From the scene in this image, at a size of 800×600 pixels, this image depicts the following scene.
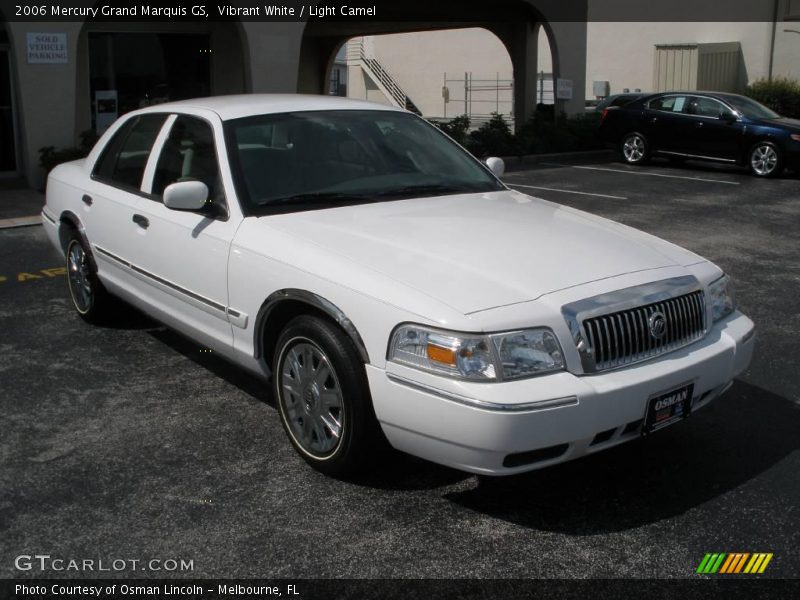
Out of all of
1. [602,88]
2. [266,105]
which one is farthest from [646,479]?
[602,88]

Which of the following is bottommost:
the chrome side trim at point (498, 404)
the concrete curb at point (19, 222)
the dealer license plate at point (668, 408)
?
the concrete curb at point (19, 222)

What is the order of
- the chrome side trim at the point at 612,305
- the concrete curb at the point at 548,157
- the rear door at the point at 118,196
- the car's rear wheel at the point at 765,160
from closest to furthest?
the chrome side trim at the point at 612,305
the rear door at the point at 118,196
the car's rear wheel at the point at 765,160
the concrete curb at the point at 548,157

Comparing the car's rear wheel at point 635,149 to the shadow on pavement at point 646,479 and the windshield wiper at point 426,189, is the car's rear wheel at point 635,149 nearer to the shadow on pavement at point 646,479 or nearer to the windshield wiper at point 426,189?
the windshield wiper at point 426,189

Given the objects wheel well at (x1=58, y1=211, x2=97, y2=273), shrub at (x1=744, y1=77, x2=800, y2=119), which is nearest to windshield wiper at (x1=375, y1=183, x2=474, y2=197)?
wheel well at (x1=58, y1=211, x2=97, y2=273)

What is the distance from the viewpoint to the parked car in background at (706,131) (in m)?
16.8

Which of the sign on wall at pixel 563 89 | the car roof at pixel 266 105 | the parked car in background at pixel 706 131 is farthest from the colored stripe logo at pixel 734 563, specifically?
the sign on wall at pixel 563 89

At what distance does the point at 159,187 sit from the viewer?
547cm

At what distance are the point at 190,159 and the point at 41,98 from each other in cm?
1008

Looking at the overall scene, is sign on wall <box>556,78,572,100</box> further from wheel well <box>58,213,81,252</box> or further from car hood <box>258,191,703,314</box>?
car hood <box>258,191,703,314</box>

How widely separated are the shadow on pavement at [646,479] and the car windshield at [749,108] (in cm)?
1369

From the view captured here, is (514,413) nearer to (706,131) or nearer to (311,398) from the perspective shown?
(311,398)

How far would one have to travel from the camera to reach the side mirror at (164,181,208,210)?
15.4ft

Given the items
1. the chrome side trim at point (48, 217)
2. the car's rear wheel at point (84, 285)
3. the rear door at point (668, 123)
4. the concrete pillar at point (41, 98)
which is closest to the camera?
the car's rear wheel at point (84, 285)

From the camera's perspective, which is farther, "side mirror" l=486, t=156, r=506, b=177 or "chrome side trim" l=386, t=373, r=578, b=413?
"side mirror" l=486, t=156, r=506, b=177
